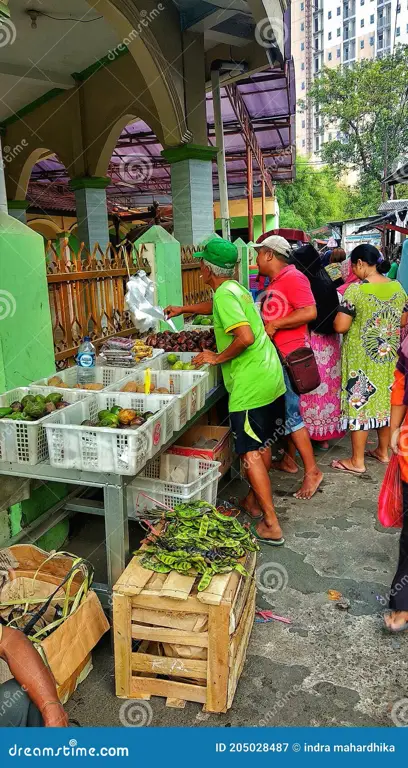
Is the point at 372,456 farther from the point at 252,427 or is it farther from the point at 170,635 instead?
the point at 170,635

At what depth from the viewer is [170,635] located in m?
Result: 2.26

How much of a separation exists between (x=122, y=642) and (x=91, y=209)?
8431 millimetres

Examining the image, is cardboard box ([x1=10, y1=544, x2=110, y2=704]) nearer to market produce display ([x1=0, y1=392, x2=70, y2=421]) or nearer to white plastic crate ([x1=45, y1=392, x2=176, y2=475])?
white plastic crate ([x1=45, y1=392, x2=176, y2=475])

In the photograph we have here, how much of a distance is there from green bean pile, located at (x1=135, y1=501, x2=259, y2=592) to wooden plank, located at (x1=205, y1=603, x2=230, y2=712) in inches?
4.9

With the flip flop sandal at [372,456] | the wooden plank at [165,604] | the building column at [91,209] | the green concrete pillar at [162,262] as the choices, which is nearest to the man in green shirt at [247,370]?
the wooden plank at [165,604]

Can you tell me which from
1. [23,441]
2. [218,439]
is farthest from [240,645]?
[218,439]

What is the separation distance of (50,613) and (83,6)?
23.5ft

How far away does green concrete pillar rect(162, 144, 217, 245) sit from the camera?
808cm

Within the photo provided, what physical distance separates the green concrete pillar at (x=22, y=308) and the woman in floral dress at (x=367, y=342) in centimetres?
240

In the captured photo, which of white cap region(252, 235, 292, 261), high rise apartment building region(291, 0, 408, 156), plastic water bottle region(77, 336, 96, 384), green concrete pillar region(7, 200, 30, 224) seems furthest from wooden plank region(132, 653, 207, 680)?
high rise apartment building region(291, 0, 408, 156)

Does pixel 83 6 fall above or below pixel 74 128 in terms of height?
above

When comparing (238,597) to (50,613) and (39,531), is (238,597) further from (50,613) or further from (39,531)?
(39,531)

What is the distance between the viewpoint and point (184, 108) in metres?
8.01

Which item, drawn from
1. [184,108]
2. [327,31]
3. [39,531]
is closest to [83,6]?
[184,108]
